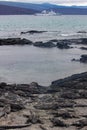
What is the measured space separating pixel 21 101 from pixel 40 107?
141 cm

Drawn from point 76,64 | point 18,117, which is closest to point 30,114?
point 18,117

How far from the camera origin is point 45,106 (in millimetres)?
18234

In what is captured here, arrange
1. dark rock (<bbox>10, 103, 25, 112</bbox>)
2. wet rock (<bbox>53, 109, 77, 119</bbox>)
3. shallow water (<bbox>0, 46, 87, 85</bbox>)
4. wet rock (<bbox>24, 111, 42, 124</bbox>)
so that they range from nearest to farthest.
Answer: wet rock (<bbox>24, 111, 42, 124</bbox>) < wet rock (<bbox>53, 109, 77, 119</bbox>) < dark rock (<bbox>10, 103, 25, 112</bbox>) < shallow water (<bbox>0, 46, 87, 85</bbox>)

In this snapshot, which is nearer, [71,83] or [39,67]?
[71,83]

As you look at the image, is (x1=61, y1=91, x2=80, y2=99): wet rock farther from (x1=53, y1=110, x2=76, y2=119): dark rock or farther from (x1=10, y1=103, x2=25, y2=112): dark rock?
(x1=53, y1=110, x2=76, y2=119): dark rock

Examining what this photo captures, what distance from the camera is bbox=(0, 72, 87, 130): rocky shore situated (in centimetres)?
1600

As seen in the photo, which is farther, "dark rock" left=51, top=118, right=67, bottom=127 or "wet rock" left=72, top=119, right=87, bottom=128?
"dark rock" left=51, top=118, right=67, bottom=127

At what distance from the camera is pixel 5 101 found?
62.5 ft

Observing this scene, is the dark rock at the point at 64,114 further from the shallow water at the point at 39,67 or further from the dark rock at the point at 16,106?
the shallow water at the point at 39,67

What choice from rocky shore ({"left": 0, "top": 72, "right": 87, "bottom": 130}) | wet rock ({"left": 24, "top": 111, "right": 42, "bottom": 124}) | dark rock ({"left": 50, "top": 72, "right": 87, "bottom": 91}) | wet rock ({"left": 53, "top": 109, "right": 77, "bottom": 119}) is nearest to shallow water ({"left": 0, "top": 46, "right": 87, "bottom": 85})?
dark rock ({"left": 50, "top": 72, "right": 87, "bottom": 91})

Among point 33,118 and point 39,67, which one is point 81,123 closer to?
point 33,118

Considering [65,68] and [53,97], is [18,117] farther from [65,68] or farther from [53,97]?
[65,68]

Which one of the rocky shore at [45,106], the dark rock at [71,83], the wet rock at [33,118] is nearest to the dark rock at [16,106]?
the rocky shore at [45,106]

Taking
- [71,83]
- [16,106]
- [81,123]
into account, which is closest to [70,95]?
[71,83]
